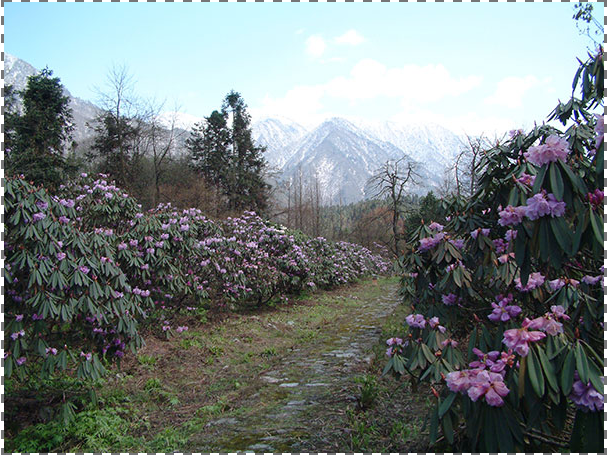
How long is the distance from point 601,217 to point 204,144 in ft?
85.6

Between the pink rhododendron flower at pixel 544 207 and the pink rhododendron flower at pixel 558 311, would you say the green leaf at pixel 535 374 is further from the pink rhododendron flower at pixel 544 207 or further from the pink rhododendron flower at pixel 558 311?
the pink rhododendron flower at pixel 544 207

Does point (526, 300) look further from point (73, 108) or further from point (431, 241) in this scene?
point (73, 108)

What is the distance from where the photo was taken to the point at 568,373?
1387 mm

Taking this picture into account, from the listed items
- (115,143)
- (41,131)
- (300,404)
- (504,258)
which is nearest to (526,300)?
(504,258)

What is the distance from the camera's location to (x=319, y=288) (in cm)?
1276

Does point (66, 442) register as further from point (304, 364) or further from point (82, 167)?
point (82, 167)

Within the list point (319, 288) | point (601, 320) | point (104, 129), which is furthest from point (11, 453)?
point (104, 129)

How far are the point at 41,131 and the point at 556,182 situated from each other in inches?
771

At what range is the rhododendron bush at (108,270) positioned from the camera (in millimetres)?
3094

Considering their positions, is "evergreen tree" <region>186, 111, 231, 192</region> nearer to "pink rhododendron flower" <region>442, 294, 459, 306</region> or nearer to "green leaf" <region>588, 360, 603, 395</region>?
"pink rhododendron flower" <region>442, 294, 459, 306</region>

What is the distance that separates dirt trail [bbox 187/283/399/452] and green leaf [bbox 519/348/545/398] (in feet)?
5.70

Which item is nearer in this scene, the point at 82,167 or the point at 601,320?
the point at 601,320

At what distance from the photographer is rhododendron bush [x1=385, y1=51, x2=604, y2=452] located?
1447 millimetres

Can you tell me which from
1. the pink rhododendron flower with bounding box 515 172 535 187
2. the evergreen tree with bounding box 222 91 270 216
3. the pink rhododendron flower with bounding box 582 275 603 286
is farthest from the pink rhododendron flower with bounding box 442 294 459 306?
the evergreen tree with bounding box 222 91 270 216
